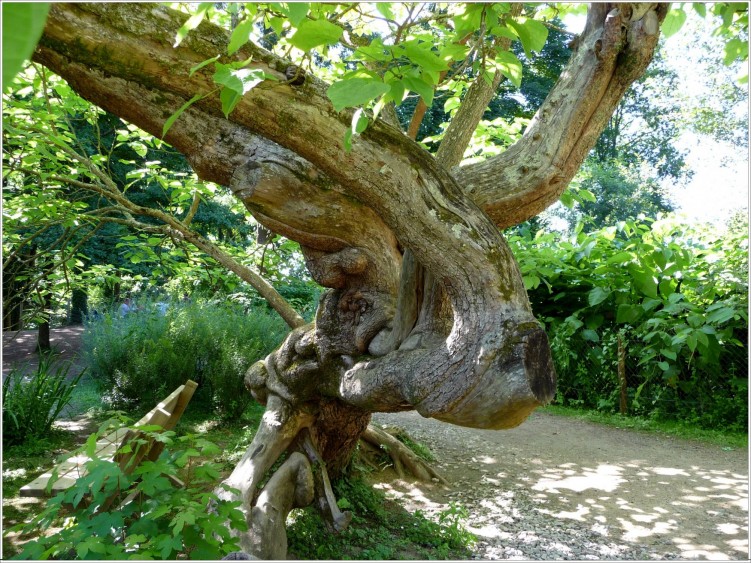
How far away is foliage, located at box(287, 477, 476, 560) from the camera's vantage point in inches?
139

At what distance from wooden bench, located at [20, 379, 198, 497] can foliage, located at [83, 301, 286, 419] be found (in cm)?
246

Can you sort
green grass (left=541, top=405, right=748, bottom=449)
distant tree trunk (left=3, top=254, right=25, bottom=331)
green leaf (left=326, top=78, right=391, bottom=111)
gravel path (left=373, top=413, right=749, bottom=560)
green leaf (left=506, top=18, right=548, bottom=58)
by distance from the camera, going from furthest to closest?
1. green grass (left=541, top=405, right=748, bottom=449)
2. distant tree trunk (left=3, top=254, right=25, bottom=331)
3. gravel path (left=373, top=413, right=749, bottom=560)
4. green leaf (left=506, top=18, right=548, bottom=58)
5. green leaf (left=326, top=78, right=391, bottom=111)

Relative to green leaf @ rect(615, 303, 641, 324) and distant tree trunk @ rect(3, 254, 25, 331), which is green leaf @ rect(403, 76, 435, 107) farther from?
green leaf @ rect(615, 303, 641, 324)

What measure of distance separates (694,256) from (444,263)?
626cm

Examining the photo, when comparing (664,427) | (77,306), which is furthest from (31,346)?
(664,427)

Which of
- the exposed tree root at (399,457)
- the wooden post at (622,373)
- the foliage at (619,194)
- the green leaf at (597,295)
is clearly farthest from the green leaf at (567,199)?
the foliage at (619,194)

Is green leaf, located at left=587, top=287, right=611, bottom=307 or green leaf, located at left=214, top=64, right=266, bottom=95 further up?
green leaf, located at left=587, top=287, right=611, bottom=307

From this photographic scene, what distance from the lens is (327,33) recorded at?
4.97ft

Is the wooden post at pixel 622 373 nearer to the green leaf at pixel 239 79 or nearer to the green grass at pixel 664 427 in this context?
the green grass at pixel 664 427

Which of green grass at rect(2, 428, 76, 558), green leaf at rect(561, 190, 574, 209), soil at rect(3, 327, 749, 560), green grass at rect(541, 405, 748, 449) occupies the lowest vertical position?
green grass at rect(2, 428, 76, 558)

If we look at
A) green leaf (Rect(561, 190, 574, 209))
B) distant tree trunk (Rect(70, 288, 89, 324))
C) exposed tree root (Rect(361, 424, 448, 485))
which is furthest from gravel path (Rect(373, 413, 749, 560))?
distant tree trunk (Rect(70, 288, 89, 324))

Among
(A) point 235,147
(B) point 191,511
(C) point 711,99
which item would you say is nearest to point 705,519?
(B) point 191,511

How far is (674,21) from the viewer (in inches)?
87.7

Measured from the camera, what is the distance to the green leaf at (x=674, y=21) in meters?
2.22
